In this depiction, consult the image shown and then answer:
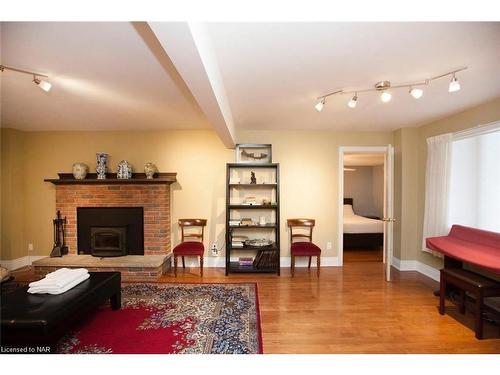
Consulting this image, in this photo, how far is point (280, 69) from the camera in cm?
186

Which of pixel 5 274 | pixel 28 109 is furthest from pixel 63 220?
pixel 28 109

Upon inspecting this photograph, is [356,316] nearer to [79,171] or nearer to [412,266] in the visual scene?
[412,266]

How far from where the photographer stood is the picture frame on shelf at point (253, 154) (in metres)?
3.91

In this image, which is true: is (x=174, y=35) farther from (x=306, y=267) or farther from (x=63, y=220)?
(x=63, y=220)

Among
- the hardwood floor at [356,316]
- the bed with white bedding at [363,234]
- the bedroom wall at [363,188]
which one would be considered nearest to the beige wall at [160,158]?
the hardwood floor at [356,316]

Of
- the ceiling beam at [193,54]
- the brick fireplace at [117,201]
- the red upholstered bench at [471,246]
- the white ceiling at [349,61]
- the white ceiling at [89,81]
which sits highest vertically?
the white ceiling at [349,61]

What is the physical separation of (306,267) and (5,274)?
4.08 m

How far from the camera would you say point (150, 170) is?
382cm

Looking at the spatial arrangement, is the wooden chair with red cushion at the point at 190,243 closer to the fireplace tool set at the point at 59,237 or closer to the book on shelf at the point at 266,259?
the book on shelf at the point at 266,259

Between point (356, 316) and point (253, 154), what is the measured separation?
2722mm

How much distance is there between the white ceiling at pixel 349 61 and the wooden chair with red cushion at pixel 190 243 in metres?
2.06

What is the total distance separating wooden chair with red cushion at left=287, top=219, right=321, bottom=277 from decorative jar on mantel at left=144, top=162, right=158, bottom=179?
2447 millimetres

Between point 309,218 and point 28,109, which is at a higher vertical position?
point 28,109
